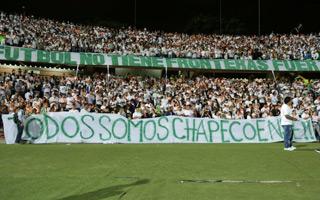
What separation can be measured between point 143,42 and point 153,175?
29.5 metres

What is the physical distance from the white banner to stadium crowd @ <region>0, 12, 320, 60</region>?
51.8 feet

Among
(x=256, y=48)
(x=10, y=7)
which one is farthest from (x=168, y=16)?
(x=256, y=48)

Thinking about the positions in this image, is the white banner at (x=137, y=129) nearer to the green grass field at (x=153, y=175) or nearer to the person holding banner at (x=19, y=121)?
the person holding banner at (x=19, y=121)

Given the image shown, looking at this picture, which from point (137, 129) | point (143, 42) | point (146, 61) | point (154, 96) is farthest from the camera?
point (143, 42)

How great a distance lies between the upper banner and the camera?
31.7 metres

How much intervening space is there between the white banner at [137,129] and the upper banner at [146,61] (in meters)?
14.5

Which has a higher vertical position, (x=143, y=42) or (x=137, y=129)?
(x=143, y=42)

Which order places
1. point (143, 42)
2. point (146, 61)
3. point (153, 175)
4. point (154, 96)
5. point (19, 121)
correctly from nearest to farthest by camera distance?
point (153, 175)
point (19, 121)
point (154, 96)
point (146, 61)
point (143, 42)

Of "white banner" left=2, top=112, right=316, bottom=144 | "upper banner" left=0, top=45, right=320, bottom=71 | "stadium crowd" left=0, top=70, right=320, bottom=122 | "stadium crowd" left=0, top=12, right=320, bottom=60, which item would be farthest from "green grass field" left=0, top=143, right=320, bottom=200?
"stadium crowd" left=0, top=12, right=320, bottom=60

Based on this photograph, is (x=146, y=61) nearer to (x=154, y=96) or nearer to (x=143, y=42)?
(x=143, y=42)

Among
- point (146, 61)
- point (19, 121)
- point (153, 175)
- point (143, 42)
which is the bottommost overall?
point (153, 175)

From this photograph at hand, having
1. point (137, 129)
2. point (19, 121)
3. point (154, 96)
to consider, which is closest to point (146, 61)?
point (154, 96)

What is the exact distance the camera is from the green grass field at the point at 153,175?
7.12 metres

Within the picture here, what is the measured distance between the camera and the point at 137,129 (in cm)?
1869
